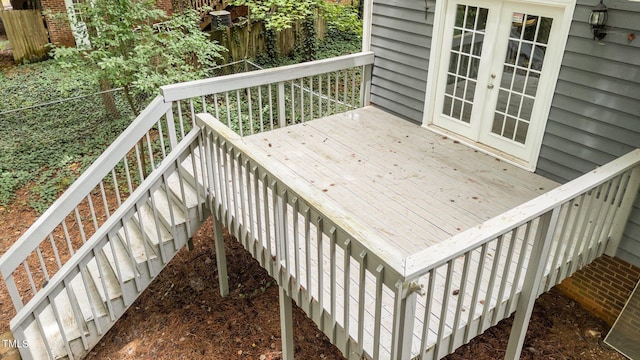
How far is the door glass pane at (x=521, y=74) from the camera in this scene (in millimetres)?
4500

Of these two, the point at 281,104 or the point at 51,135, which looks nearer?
the point at 281,104

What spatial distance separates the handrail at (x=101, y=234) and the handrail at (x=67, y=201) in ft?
0.96

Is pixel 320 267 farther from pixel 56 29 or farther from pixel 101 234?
pixel 56 29

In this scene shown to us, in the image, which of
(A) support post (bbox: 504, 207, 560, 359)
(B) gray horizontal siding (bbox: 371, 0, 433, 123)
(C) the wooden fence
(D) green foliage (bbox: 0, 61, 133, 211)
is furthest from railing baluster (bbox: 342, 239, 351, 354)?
(C) the wooden fence

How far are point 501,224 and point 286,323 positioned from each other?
2.19 m

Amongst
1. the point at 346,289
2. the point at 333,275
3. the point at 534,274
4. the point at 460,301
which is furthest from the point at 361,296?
the point at 534,274

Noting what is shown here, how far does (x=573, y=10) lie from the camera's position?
13.4 feet

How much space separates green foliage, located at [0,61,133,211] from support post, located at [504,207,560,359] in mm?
5782

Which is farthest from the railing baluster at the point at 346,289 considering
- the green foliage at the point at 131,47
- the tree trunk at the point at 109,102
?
the tree trunk at the point at 109,102

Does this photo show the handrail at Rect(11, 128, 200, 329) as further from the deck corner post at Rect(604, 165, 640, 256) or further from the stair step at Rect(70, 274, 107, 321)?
the deck corner post at Rect(604, 165, 640, 256)

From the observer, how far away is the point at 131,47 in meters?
6.48

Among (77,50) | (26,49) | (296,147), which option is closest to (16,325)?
(296,147)

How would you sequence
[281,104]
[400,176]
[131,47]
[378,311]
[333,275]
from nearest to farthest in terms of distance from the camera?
[378,311], [333,275], [400,176], [281,104], [131,47]

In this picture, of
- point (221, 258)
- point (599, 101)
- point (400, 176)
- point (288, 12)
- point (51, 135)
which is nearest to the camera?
point (599, 101)
